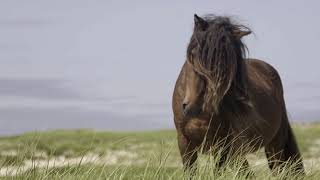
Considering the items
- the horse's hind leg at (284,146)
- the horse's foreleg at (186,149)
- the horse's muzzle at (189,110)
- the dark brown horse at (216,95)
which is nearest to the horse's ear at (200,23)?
the dark brown horse at (216,95)

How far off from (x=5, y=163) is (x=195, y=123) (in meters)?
2.19

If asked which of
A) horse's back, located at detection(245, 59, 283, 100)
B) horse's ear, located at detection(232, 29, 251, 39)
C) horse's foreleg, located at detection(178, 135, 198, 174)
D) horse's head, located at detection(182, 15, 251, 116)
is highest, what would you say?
horse's ear, located at detection(232, 29, 251, 39)

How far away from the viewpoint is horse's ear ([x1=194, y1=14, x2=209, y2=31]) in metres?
7.98

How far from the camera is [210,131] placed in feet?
27.2

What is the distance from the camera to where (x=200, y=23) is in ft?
26.3

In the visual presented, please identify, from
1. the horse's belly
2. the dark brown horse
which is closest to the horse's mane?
the dark brown horse

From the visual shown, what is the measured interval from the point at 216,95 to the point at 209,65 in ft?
1.13

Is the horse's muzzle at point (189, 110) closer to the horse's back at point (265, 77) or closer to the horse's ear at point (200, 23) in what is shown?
the horse's ear at point (200, 23)

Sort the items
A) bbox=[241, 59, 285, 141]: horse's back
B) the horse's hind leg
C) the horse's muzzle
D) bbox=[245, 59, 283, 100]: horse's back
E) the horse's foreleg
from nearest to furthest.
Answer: the horse's muzzle → the horse's foreleg → bbox=[241, 59, 285, 141]: horse's back → bbox=[245, 59, 283, 100]: horse's back → the horse's hind leg

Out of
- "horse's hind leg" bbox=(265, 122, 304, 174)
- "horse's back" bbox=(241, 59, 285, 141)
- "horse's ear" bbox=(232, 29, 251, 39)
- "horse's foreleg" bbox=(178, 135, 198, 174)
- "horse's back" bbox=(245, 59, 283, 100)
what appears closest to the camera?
"horse's ear" bbox=(232, 29, 251, 39)

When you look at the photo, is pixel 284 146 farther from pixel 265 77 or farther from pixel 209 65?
pixel 209 65

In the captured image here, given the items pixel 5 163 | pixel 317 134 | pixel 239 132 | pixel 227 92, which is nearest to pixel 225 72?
pixel 227 92

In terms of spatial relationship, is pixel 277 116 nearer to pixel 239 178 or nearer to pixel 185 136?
pixel 185 136

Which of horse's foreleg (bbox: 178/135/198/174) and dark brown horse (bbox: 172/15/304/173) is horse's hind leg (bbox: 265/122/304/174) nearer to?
dark brown horse (bbox: 172/15/304/173)
